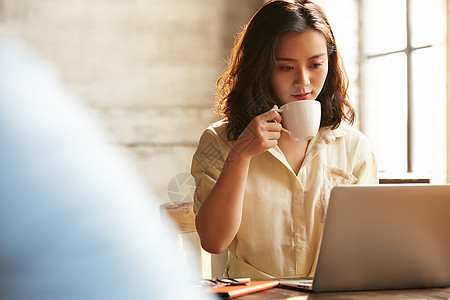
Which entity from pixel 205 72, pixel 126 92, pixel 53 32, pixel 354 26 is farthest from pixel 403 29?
pixel 53 32

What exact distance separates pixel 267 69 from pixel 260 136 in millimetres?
269

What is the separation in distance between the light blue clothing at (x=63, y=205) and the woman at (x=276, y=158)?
127 cm

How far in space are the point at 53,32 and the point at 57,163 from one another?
387cm

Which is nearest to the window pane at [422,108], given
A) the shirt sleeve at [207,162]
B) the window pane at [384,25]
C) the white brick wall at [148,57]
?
the window pane at [384,25]

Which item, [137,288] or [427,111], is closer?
[137,288]

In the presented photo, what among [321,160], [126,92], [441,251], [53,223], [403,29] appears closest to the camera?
[53,223]

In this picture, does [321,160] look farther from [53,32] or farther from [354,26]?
[53,32]

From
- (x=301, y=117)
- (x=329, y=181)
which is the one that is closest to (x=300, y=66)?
(x=301, y=117)

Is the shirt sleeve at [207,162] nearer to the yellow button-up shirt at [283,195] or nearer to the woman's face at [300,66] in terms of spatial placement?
the yellow button-up shirt at [283,195]

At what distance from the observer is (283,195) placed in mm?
1604

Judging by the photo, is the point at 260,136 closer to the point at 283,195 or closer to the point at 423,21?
the point at 283,195

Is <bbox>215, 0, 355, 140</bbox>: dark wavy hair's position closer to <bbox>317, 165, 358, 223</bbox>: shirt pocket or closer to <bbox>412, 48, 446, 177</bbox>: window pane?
<bbox>317, 165, 358, 223</bbox>: shirt pocket

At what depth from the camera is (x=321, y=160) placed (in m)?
1.67

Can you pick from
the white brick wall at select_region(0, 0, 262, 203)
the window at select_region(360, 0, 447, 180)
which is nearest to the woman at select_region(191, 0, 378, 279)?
the window at select_region(360, 0, 447, 180)
